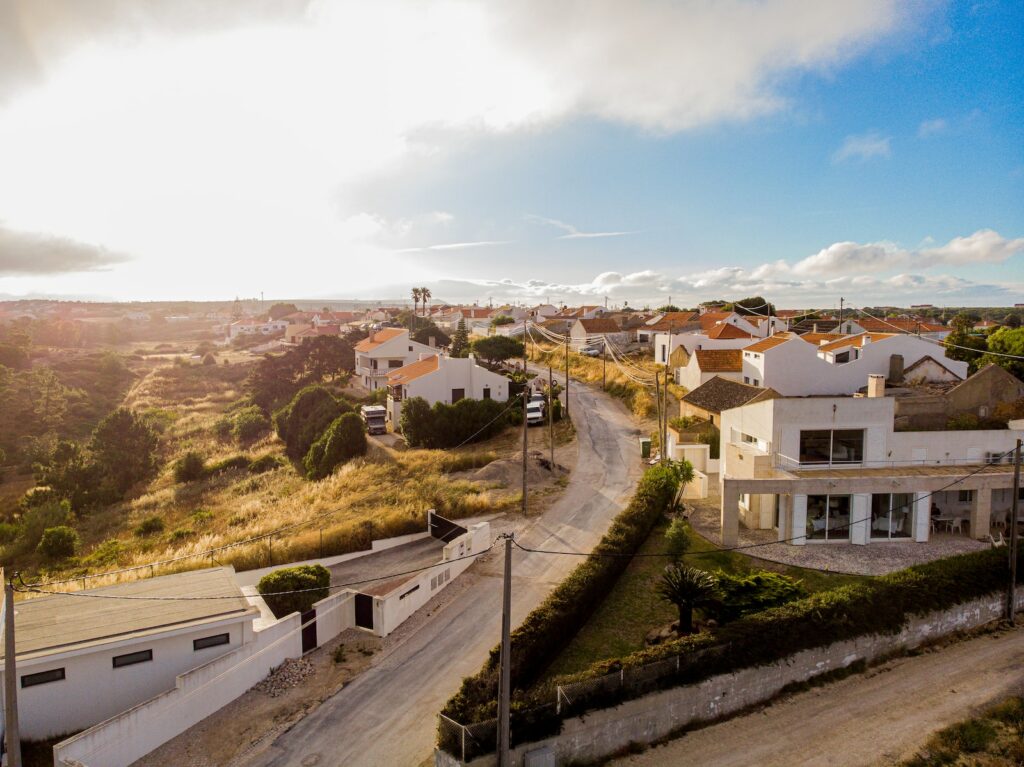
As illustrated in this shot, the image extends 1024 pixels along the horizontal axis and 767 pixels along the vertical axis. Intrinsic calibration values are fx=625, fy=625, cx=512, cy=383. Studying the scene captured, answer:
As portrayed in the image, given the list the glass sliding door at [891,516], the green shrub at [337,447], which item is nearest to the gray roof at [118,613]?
the green shrub at [337,447]

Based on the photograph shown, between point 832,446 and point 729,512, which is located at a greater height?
point 832,446

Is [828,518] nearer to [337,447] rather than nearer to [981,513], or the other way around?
[981,513]

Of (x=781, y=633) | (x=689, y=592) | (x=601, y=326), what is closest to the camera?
(x=781, y=633)

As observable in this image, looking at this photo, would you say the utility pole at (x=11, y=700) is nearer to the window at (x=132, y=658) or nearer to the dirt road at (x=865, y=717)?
the window at (x=132, y=658)

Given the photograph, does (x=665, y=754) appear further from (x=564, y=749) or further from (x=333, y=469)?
(x=333, y=469)

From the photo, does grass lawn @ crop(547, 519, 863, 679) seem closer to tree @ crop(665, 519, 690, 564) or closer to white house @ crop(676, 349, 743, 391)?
tree @ crop(665, 519, 690, 564)

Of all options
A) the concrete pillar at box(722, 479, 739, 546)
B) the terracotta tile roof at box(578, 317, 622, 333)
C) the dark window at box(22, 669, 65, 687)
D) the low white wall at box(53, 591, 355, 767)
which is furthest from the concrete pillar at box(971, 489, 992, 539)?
the terracotta tile roof at box(578, 317, 622, 333)

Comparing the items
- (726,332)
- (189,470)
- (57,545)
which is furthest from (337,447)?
(726,332)
